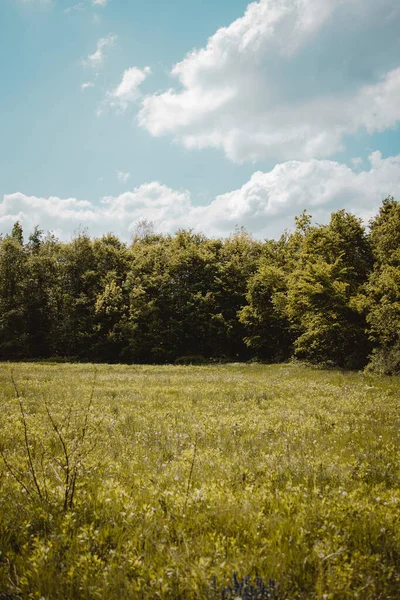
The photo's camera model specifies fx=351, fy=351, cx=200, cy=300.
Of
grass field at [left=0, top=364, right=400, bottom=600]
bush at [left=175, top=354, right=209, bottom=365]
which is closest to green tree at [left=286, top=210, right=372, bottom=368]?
bush at [left=175, top=354, right=209, bottom=365]

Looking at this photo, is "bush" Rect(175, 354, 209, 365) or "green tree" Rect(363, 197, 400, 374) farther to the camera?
"bush" Rect(175, 354, 209, 365)

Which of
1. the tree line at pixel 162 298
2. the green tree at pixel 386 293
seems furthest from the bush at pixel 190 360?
the green tree at pixel 386 293

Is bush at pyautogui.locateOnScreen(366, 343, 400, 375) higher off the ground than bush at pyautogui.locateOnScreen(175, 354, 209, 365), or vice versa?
bush at pyautogui.locateOnScreen(366, 343, 400, 375)

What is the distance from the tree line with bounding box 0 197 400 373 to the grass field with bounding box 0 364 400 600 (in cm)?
3082

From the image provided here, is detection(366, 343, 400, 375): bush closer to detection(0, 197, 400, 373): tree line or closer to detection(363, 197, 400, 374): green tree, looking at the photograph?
detection(363, 197, 400, 374): green tree

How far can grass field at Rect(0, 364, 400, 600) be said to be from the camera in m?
3.38

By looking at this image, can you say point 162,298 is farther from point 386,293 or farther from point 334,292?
point 386,293

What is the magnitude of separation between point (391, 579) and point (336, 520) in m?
1.12

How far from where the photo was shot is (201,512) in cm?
474

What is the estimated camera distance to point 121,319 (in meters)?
49.2

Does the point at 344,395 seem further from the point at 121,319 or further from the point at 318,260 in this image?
the point at 121,319

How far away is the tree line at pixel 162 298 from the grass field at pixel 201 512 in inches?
1213

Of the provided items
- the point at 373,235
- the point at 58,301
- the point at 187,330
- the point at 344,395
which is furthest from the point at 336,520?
the point at 58,301

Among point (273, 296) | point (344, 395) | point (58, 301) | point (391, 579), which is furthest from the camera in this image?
point (58, 301)
